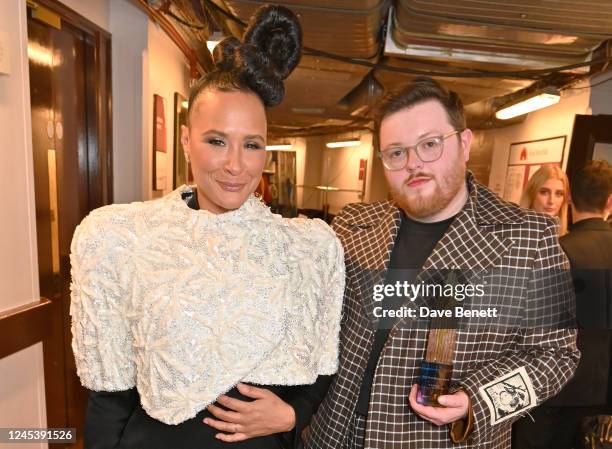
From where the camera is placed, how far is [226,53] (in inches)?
37.9

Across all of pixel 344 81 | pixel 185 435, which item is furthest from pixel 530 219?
pixel 344 81

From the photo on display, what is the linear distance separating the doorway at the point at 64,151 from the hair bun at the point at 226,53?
1.56 metres

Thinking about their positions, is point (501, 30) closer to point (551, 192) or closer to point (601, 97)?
point (551, 192)

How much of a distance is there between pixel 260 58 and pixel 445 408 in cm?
100

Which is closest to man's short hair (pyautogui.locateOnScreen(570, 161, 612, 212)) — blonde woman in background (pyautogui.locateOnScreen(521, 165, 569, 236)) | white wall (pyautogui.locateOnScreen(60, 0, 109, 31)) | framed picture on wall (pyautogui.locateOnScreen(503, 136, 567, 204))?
blonde woman in background (pyautogui.locateOnScreen(521, 165, 569, 236))

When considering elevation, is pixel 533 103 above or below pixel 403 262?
above

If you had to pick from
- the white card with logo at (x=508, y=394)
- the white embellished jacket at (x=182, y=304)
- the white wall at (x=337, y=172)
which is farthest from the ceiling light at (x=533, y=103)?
the white wall at (x=337, y=172)

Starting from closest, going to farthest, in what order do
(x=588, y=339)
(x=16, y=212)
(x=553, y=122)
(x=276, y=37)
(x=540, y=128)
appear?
1. (x=276, y=37)
2. (x=16, y=212)
3. (x=588, y=339)
4. (x=553, y=122)
5. (x=540, y=128)

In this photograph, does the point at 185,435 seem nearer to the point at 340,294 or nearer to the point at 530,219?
the point at 340,294

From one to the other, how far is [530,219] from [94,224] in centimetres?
116

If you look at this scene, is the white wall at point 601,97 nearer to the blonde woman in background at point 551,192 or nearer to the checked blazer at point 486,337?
the blonde woman in background at point 551,192

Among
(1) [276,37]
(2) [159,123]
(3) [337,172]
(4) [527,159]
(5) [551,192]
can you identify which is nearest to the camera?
(1) [276,37]

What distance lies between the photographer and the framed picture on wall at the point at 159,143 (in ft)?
9.20

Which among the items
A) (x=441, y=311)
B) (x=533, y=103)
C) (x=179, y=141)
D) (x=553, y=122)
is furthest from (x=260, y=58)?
(x=553, y=122)
